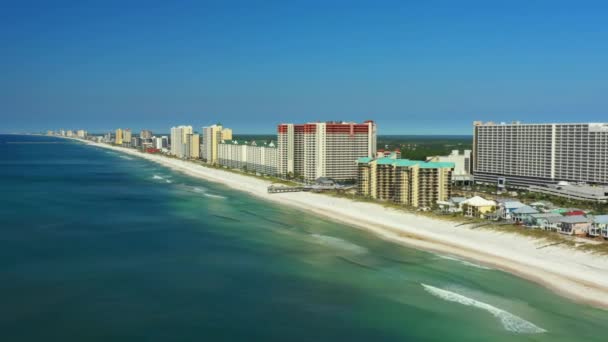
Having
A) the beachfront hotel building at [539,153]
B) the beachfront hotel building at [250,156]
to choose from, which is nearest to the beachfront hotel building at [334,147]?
the beachfront hotel building at [250,156]

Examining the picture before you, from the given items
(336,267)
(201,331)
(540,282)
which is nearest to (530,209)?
(540,282)

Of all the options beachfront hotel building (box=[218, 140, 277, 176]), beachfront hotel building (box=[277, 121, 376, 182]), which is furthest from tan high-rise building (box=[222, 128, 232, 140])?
beachfront hotel building (box=[277, 121, 376, 182])

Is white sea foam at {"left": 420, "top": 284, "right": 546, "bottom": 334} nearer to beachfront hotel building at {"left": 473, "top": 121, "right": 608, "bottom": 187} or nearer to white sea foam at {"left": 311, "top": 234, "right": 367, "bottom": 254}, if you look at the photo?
white sea foam at {"left": 311, "top": 234, "right": 367, "bottom": 254}

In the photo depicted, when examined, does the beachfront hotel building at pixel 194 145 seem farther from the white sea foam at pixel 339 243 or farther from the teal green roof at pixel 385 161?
the white sea foam at pixel 339 243

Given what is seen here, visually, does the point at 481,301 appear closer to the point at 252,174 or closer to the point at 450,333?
the point at 450,333

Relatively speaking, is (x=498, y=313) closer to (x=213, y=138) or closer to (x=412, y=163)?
(x=412, y=163)

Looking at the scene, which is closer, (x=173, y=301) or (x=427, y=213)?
(x=173, y=301)

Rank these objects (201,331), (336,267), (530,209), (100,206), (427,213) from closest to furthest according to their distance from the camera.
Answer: (201,331) → (336,267) → (530,209) → (427,213) → (100,206)
